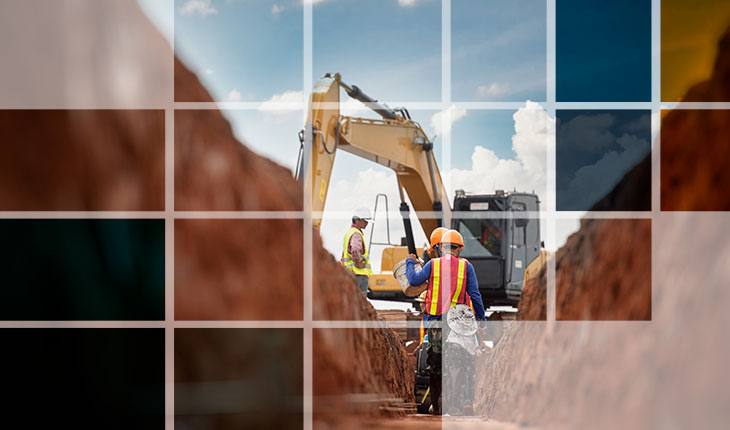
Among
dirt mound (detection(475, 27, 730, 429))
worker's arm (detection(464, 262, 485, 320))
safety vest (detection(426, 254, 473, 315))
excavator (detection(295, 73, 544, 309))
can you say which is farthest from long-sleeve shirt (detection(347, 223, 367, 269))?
dirt mound (detection(475, 27, 730, 429))

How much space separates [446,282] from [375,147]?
3732 mm

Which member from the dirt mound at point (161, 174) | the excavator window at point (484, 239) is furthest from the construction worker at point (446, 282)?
the excavator window at point (484, 239)

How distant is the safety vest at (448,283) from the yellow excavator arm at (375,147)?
116 cm

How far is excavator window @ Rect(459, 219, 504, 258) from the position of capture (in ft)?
25.6

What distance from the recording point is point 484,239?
7902 millimetres

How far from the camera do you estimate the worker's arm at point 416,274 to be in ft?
11.0

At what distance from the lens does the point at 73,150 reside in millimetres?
1532

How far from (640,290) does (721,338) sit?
0.44m

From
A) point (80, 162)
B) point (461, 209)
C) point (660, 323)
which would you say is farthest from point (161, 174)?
point (461, 209)
